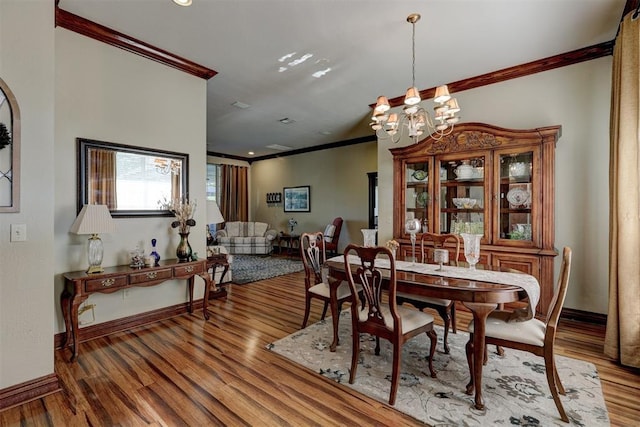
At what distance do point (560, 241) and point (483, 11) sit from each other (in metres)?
2.65

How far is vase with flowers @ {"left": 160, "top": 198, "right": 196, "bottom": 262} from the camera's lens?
3.39m

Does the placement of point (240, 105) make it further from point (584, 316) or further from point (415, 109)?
point (584, 316)

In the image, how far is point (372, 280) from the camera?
208 centimetres

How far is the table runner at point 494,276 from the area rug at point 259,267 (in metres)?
3.30

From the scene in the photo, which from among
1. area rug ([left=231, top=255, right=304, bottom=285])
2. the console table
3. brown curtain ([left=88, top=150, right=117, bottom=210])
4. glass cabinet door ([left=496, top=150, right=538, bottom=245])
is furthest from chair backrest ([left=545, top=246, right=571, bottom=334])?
area rug ([left=231, top=255, right=304, bottom=285])

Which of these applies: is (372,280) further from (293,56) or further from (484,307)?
(293,56)

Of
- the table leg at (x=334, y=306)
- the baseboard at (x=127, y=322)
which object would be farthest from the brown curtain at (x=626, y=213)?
the baseboard at (x=127, y=322)

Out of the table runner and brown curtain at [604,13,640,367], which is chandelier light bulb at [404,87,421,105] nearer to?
the table runner

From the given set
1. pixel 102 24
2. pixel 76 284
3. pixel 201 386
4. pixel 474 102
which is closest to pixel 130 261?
pixel 76 284

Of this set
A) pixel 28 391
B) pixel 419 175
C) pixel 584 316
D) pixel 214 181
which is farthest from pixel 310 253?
pixel 214 181

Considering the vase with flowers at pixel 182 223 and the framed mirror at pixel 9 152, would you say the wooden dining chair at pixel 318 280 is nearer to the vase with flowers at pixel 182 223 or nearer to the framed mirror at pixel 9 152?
the vase with flowers at pixel 182 223

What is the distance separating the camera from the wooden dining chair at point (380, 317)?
197cm

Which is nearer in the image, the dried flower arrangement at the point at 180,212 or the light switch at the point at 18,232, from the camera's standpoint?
the light switch at the point at 18,232

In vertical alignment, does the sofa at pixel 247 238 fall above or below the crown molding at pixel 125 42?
below
